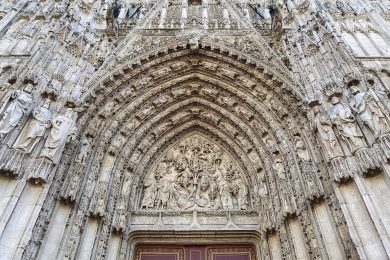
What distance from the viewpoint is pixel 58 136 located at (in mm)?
6742

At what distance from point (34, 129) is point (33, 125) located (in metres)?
0.18

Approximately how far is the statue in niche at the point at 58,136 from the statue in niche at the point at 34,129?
167 mm

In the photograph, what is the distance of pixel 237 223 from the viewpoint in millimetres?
7988

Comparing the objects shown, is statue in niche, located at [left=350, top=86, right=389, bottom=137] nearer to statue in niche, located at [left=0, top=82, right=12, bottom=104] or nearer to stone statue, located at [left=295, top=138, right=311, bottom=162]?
stone statue, located at [left=295, top=138, right=311, bottom=162]

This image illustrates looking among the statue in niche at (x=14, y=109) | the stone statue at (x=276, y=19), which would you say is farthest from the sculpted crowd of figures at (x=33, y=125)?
the stone statue at (x=276, y=19)

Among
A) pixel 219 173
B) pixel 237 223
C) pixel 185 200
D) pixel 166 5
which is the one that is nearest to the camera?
pixel 237 223

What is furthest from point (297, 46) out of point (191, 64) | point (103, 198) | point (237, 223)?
point (103, 198)

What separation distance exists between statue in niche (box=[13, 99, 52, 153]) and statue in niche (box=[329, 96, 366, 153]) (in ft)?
19.5

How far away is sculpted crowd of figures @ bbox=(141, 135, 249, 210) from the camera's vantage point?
8484 millimetres

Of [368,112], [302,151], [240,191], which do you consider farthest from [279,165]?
[368,112]

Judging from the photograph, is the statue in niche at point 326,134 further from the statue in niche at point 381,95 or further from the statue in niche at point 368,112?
the statue in niche at point 381,95

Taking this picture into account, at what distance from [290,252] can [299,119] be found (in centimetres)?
315

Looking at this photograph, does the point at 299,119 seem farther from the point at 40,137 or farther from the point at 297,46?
the point at 40,137

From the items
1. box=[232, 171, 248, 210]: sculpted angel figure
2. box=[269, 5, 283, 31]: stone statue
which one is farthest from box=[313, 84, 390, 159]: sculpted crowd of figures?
box=[269, 5, 283, 31]: stone statue
